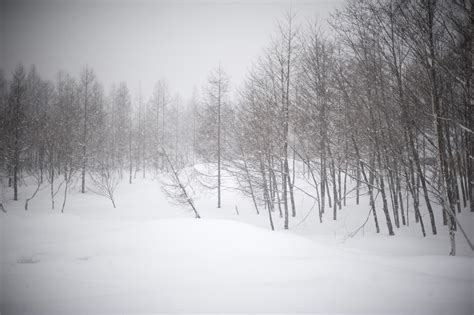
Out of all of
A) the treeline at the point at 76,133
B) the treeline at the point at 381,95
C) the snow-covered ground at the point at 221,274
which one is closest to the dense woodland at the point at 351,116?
the treeline at the point at 381,95

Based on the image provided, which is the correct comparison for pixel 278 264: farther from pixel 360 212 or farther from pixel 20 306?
pixel 360 212

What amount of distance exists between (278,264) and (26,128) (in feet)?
79.7

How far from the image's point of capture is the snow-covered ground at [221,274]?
123 inches

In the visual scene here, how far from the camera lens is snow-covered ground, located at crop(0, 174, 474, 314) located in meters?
3.13

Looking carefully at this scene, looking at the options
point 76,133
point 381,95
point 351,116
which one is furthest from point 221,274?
point 76,133

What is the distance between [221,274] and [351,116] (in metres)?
7.89

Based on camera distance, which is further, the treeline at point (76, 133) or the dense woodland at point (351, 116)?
the treeline at point (76, 133)

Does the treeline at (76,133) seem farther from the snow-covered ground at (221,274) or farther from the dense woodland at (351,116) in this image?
the snow-covered ground at (221,274)

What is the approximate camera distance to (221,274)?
156 inches

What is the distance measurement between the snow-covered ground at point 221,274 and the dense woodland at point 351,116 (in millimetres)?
1914

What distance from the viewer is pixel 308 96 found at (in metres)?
9.93

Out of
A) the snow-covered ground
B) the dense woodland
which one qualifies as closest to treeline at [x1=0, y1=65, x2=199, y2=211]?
the dense woodland

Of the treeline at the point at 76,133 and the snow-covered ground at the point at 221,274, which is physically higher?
the treeline at the point at 76,133

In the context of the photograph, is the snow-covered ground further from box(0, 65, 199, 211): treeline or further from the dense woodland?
box(0, 65, 199, 211): treeline
